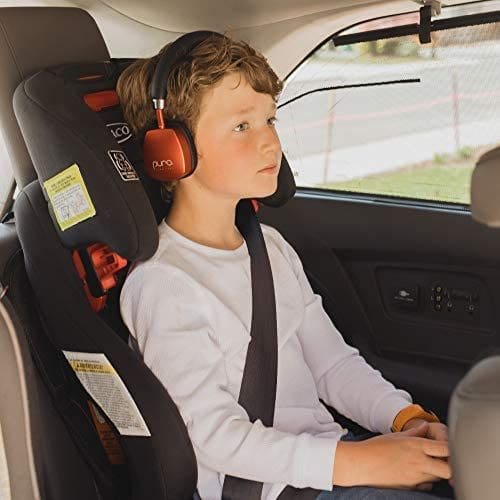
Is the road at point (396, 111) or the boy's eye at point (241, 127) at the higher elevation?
the boy's eye at point (241, 127)

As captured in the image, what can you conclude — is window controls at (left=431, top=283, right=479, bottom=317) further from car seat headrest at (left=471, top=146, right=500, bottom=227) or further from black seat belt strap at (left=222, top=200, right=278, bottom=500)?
car seat headrest at (left=471, top=146, right=500, bottom=227)

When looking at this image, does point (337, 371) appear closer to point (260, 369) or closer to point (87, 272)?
point (260, 369)

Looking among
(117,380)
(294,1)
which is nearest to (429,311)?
(294,1)

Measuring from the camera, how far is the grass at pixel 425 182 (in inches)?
85.7

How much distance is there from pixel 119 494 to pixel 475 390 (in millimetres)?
914

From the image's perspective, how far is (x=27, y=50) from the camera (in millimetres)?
1642

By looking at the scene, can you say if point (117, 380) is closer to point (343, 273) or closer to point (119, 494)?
point (119, 494)

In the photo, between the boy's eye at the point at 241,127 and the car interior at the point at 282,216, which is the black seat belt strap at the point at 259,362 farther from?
the boy's eye at the point at 241,127

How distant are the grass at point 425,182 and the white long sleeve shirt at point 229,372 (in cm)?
61

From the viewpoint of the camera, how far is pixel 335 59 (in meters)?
2.21

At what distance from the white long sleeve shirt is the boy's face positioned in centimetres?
14

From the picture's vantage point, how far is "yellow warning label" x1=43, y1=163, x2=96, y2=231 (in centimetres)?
146

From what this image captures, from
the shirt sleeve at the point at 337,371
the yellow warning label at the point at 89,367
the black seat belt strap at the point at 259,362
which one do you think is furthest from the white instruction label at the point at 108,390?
the shirt sleeve at the point at 337,371

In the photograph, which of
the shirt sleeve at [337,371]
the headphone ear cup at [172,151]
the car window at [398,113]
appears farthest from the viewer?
the car window at [398,113]
